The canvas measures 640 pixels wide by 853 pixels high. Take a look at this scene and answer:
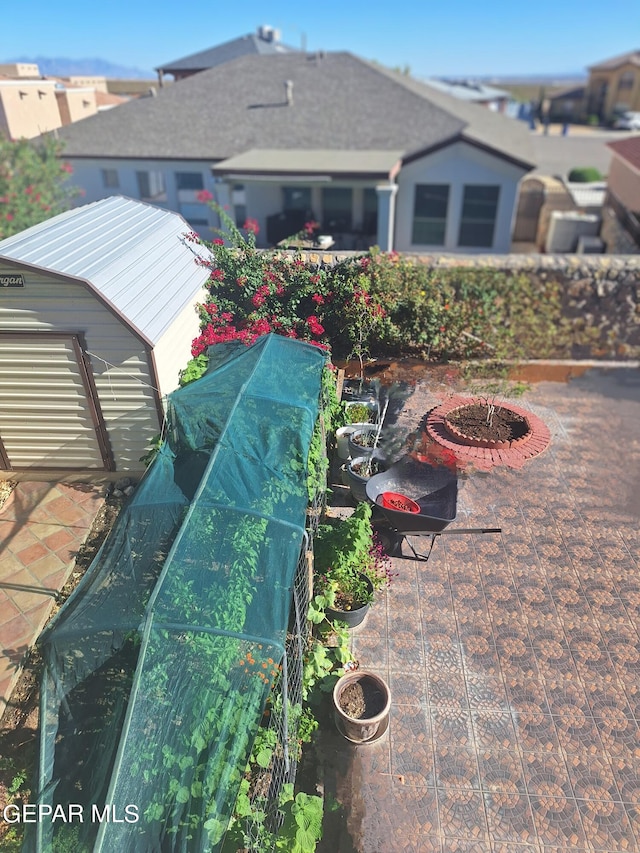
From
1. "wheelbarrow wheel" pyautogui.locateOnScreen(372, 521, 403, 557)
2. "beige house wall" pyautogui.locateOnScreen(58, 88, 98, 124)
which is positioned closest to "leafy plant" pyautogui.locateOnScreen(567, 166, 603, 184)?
"beige house wall" pyautogui.locateOnScreen(58, 88, 98, 124)

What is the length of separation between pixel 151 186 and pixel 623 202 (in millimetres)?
15873

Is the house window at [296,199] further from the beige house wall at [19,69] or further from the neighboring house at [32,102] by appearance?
the beige house wall at [19,69]

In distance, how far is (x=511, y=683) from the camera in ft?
17.8

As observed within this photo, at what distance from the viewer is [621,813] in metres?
4.49

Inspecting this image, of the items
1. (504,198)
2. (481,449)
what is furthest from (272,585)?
(504,198)

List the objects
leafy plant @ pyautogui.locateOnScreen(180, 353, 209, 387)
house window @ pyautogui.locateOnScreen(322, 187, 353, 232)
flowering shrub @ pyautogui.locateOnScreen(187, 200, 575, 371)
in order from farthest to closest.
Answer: house window @ pyautogui.locateOnScreen(322, 187, 353, 232)
flowering shrub @ pyautogui.locateOnScreen(187, 200, 575, 371)
leafy plant @ pyautogui.locateOnScreen(180, 353, 209, 387)

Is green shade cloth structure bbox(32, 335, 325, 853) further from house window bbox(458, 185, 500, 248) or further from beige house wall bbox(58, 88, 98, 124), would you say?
beige house wall bbox(58, 88, 98, 124)

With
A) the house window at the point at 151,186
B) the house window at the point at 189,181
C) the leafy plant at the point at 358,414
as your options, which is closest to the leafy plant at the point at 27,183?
the house window at the point at 151,186

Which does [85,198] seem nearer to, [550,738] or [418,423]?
[418,423]

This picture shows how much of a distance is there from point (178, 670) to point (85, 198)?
1934 cm

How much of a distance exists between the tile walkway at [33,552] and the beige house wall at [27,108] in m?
10.1

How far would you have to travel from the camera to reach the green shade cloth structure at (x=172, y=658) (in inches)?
133

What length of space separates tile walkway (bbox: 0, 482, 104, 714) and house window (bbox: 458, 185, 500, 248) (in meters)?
14.1

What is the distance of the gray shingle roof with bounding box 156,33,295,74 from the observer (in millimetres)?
25734
